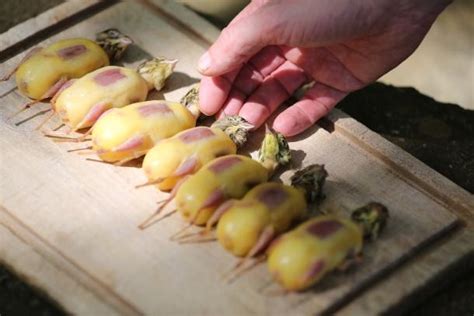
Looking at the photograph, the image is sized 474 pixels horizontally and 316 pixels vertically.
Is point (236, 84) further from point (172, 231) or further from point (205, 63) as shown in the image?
point (172, 231)

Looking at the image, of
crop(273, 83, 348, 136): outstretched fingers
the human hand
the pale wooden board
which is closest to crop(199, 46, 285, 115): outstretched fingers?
the human hand

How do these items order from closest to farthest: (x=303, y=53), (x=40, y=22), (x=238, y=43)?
(x=238, y=43)
(x=303, y=53)
(x=40, y=22)

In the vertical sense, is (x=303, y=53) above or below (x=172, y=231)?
above

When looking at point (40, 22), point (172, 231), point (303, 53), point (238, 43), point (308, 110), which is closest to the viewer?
point (172, 231)

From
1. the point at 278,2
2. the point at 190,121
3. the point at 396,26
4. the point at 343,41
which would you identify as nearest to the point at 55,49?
the point at 190,121

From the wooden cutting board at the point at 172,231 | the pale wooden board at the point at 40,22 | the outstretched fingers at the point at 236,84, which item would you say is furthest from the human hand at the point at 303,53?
the pale wooden board at the point at 40,22

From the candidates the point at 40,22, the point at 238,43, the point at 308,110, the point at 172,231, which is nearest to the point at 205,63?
the point at 238,43
